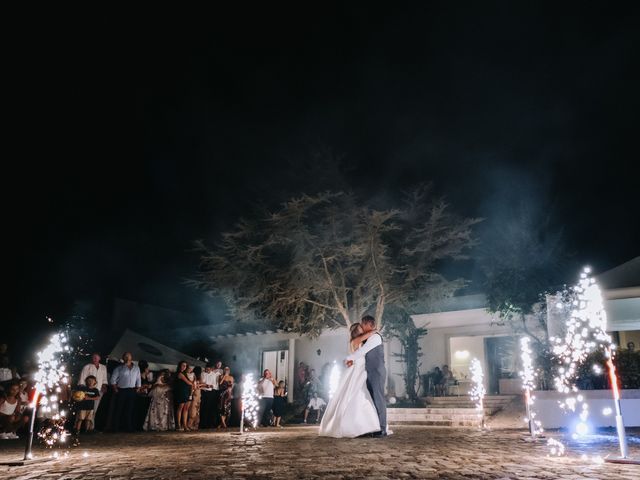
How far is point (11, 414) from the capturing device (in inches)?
413

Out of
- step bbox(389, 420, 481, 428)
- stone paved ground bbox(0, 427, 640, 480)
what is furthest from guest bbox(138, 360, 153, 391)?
step bbox(389, 420, 481, 428)

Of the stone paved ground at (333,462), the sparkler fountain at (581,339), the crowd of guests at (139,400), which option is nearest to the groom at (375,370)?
the stone paved ground at (333,462)

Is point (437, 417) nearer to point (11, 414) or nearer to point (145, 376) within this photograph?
point (145, 376)

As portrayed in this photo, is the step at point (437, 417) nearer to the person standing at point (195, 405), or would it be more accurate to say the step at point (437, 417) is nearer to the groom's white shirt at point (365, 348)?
the person standing at point (195, 405)

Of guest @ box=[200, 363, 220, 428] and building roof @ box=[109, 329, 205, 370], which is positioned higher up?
building roof @ box=[109, 329, 205, 370]

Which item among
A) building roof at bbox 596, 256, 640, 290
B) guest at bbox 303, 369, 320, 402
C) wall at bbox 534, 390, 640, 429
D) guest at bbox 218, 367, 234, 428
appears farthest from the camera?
guest at bbox 303, 369, 320, 402

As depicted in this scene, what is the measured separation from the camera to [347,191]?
1622 centimetres

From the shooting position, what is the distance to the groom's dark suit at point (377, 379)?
28.8 ft

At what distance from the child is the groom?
649cm

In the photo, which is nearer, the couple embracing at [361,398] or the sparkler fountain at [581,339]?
the couple embracing at [361,398]

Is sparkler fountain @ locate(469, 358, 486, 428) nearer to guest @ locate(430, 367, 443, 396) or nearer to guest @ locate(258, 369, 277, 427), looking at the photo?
guest @ locate(430, 367, 443, 396)

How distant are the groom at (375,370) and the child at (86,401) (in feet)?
21.3

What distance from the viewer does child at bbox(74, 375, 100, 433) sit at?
11688mm

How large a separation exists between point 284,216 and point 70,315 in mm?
13007
